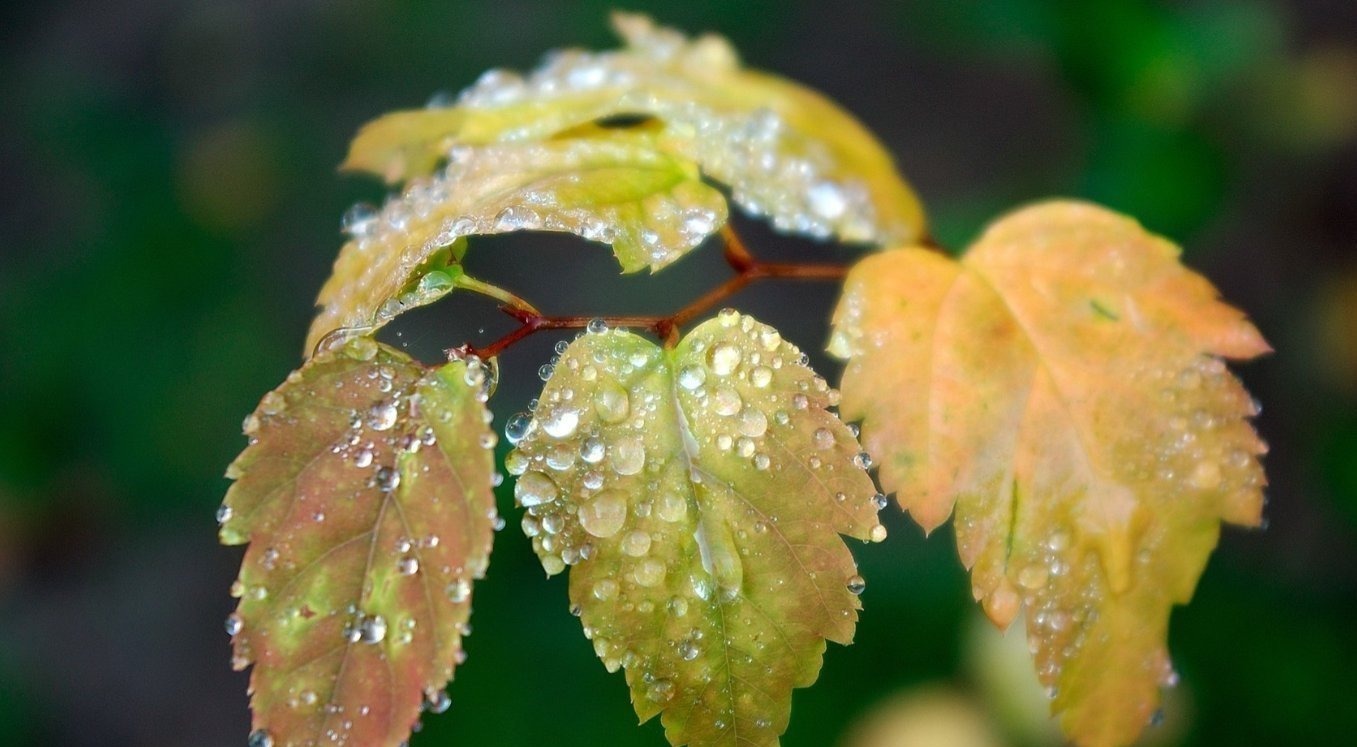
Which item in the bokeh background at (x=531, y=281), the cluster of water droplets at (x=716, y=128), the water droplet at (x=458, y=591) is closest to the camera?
the water droplet at (x=458, y=591)

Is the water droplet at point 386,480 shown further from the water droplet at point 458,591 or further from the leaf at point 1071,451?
the leaf at point 1071,451

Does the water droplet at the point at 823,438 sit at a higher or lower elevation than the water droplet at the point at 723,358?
lower

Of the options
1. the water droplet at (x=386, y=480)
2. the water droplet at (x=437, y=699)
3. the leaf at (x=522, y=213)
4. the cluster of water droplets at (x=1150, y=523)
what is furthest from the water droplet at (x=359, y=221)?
the cluster of water droplets at (x=1150, y=523)

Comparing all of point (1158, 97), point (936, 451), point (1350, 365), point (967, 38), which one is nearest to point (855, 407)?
point (936, 451)

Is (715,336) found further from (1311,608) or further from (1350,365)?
(1350,365)

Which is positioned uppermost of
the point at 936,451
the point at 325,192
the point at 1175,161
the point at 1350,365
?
the point at 936,451

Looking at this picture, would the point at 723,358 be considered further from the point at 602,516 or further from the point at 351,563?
the point at 351,563

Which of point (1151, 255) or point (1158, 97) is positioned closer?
point (1151, 255)
